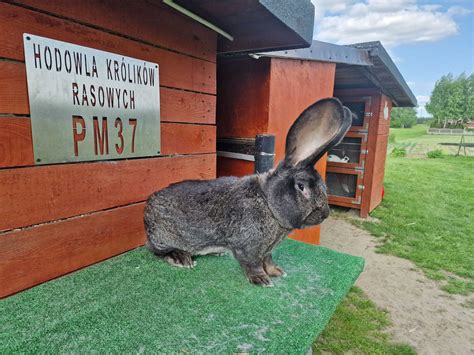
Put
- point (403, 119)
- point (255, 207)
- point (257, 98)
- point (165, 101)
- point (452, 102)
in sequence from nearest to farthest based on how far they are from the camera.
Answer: point (255, 207) → point (165, 101) → point (257, 98) → point (452, 102) → point (403, 119)

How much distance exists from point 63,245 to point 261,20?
66.2 inches

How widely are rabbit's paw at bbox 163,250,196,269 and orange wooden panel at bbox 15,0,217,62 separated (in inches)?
51.8

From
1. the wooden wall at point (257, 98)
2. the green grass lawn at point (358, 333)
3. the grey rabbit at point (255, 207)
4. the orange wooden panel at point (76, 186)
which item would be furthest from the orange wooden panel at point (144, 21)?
the green grass lawn at point (358, 333)

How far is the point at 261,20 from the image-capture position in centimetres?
183

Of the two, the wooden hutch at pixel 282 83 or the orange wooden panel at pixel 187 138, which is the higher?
the wooden hutch at pixel 282 83

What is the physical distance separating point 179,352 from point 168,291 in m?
0.42

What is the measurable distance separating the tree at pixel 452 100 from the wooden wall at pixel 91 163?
4546cm

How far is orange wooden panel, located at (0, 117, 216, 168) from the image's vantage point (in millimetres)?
1353

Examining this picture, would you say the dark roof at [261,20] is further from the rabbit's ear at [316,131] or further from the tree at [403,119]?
the tree at [403,119]

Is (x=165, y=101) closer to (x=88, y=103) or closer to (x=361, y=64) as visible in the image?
(x=88, y=103)

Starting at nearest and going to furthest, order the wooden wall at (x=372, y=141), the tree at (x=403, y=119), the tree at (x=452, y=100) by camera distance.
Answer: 1. the wooden wall at (x=372, y=141)
2. the tree at (x=452, y=100)
3. the tree at (x=403, y=119)

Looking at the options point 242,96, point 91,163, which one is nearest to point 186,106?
point 91,163

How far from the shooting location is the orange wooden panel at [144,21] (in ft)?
5.01

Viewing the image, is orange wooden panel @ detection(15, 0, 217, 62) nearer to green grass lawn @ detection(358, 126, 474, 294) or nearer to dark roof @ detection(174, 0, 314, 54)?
dark roof @ detection(174, 0, 314, 54)
